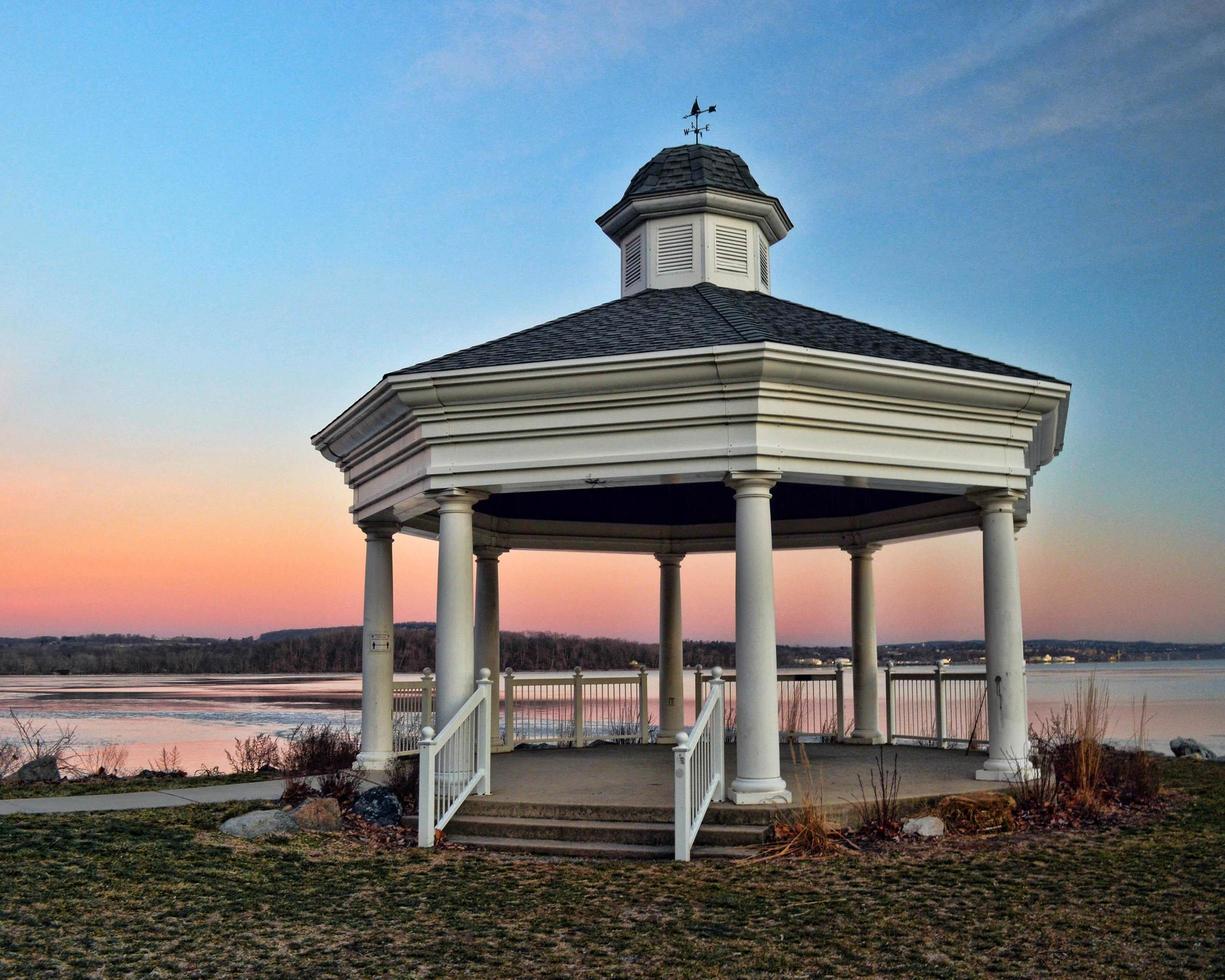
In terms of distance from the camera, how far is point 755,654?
12297 mm

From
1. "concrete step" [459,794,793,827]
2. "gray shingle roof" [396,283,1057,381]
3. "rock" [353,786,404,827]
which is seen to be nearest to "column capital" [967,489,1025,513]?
"gray shingle roof" [396,283,1057,381]

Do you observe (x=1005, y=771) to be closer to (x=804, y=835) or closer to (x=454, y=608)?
(x=804, y=835)

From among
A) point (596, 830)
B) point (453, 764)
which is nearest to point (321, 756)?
point (453, 764)

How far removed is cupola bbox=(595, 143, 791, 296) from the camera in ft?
59.9

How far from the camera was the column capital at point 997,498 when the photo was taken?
47.1ft

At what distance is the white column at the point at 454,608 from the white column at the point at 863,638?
9287 millimetres

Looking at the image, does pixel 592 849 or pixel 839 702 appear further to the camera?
pixel 839 702

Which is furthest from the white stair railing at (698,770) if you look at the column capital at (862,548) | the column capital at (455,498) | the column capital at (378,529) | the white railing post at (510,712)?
the column capital at (862,548)

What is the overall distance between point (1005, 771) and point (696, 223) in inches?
365

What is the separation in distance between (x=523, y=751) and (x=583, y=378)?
336 inches

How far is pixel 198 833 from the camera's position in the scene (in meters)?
12.5

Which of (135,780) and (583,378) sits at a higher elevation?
(583,378)

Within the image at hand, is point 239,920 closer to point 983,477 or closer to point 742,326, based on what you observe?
point 742,326

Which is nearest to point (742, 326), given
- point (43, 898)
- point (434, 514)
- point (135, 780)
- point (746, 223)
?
point (746, 223)
